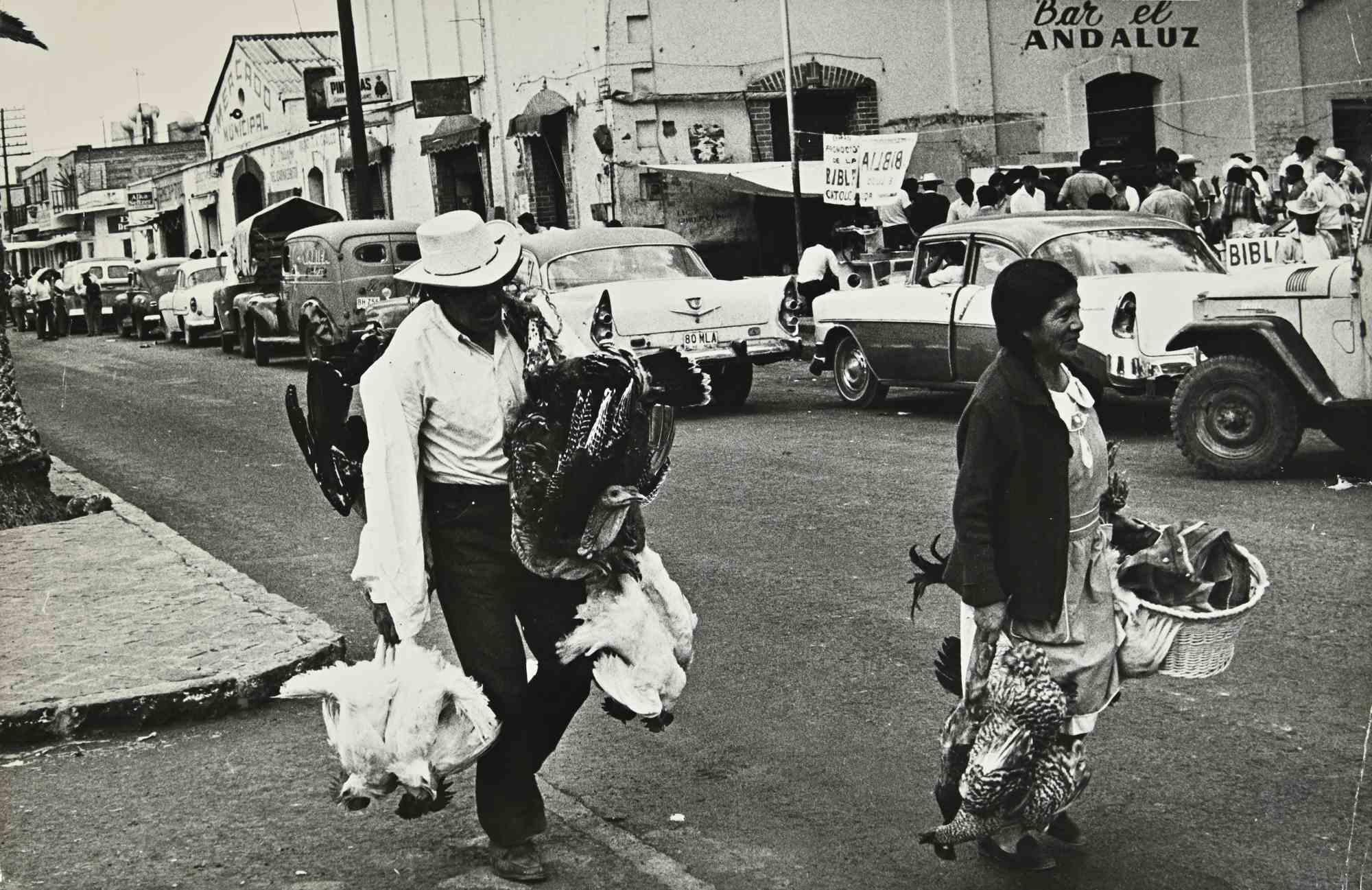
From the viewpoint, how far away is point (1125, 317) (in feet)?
37.8

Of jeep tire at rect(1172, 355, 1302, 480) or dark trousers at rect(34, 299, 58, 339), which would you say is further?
dark trousers at rect(34, 299, 58, 339)

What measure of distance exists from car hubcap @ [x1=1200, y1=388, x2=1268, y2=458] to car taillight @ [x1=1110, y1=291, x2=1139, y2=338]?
4.73 ft

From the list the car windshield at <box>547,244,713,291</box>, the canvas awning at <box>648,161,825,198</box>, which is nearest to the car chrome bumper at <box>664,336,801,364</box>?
the car windshield at <box>547,244,713,291</box>

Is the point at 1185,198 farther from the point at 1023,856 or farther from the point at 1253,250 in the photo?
the point at 1023,856

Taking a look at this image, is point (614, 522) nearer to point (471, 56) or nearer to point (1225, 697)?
point (1225, 697)

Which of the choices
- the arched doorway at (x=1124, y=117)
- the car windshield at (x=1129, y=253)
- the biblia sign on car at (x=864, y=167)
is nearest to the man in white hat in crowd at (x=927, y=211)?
the biblia sign on car at (x=864, y=167)

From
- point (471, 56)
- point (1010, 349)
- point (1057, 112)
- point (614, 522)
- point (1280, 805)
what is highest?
point (471, 56)

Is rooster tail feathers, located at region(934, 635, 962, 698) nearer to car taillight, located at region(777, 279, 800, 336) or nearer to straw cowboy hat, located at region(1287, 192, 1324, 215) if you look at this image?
straw cowboy hat, located at region(1287, 192, 1324, 215)

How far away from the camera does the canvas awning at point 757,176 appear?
24125 mm

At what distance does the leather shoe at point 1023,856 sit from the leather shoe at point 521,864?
120 cm

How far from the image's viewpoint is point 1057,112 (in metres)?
27.3

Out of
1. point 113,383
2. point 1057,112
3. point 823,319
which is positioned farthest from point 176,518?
point 1057,112

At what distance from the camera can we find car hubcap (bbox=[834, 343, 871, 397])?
48.0 feet

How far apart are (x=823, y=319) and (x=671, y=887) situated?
10.8 m
